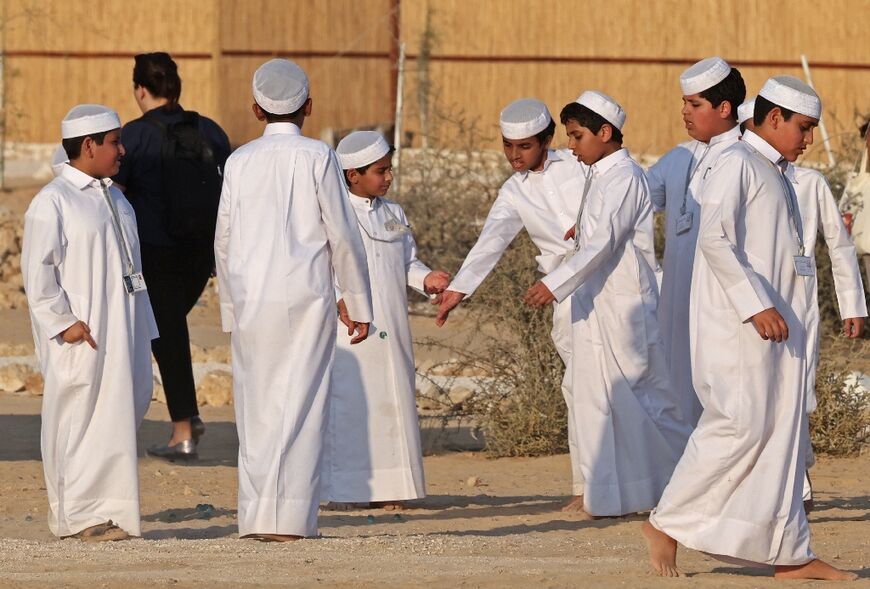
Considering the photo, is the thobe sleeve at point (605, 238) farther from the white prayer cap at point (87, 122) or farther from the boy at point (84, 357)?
the white prayer cap at point (87, 122)

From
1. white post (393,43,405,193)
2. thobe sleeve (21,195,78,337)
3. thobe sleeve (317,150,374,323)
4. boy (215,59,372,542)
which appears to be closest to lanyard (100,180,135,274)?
thobe sleeve (21,195,78,337)

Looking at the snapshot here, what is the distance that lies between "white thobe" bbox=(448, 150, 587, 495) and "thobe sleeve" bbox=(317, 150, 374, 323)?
43.0 inches

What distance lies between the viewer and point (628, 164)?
6.71m

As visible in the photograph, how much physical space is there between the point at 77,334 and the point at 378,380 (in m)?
1.59

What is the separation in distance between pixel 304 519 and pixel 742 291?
1.69 m

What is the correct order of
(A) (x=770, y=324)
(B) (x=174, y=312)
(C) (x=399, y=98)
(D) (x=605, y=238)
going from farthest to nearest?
1. (C) (x=399, y=98)
2. (B) (x=174, y=312)
3. (D) (x=605, y=238)
4. (A) (x=770, y=324)

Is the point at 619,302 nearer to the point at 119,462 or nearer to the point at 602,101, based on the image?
the point at 602,101

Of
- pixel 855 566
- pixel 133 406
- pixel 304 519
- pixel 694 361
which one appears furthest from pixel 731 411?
pixel 133 406

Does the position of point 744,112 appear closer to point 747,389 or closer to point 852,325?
point 852,325

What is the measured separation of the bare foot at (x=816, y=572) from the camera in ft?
17.2

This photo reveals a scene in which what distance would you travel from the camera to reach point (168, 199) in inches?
319

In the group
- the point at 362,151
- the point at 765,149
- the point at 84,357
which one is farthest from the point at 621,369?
the point at 84,357

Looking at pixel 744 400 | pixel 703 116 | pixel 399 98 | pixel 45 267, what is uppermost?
pixel 399 98

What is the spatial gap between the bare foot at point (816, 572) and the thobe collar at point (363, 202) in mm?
2656
